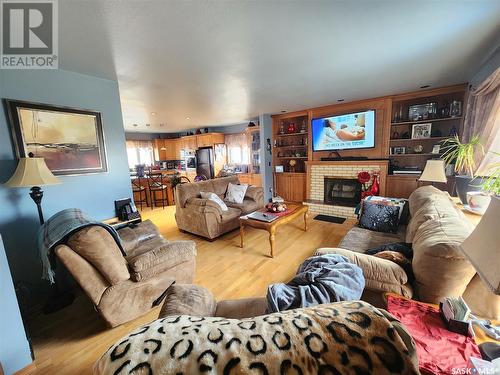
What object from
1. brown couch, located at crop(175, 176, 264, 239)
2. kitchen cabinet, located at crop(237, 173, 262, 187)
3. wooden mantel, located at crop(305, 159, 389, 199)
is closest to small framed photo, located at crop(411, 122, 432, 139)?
wooden mantel, located at crop(305, 159, 389, 199)

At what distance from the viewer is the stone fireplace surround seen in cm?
401

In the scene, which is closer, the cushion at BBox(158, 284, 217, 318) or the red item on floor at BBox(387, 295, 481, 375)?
the red item on floor at BBox(387, 295, 481, 375)

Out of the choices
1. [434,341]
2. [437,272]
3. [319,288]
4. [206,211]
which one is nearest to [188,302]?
[319,288]

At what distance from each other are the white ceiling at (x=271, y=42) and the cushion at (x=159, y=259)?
1786 millimetres

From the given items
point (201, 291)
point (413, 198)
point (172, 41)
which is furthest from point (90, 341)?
point (413, 198)

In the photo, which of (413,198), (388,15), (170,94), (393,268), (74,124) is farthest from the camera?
(170,94)

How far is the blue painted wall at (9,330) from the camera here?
124 centimetres

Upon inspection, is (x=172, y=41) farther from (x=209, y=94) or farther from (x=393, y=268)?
(x=393, y=268)

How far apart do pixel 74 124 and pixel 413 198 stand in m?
4.05

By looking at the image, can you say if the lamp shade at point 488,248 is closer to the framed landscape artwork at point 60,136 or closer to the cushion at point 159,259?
the cushion at point 159,259

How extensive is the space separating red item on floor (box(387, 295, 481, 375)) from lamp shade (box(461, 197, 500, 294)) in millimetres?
357

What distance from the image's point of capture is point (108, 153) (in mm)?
2541

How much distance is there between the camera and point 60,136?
7.04ft

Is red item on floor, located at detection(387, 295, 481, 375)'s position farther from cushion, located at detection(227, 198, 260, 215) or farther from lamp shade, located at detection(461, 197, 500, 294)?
cushion, located at detection(227, 198, 260, 215)
